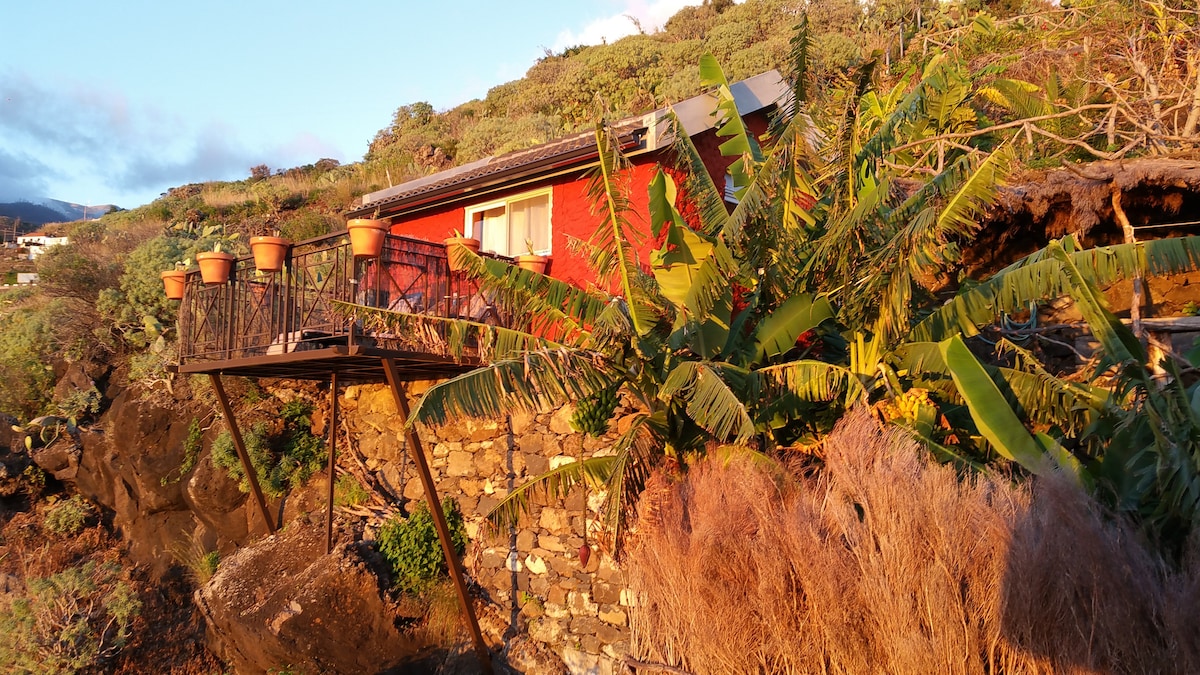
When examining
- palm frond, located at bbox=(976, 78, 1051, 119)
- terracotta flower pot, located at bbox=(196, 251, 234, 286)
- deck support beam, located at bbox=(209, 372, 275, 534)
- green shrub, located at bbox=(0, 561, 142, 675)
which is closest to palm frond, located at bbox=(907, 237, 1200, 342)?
palm frond, located at bbox=(976, 78, 1051, 119)

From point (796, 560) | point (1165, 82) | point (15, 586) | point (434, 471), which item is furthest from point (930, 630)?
point (15, 586)

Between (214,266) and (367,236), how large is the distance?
8.54 ft

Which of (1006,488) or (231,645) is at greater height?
(1006,488)

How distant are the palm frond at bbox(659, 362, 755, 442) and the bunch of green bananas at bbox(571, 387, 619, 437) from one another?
181 centimetres

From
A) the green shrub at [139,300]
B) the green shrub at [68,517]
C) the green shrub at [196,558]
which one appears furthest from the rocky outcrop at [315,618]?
the green shrub at [139,300]

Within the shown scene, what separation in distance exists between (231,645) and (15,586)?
3671mm

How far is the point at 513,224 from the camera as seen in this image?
11.8m

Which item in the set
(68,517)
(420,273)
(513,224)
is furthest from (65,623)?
(513,224)

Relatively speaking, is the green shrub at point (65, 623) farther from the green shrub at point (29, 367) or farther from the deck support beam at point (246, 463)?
the green shrub at point (29, 367)

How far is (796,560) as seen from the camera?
5.05 meters

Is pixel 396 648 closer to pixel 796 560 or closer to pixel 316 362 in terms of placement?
pixel 316 362

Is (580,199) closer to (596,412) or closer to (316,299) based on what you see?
(596,412)

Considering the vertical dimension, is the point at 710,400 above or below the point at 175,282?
below

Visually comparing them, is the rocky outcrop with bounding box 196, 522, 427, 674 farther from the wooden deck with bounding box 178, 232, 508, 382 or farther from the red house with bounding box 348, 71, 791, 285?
the red house with bounding box 348, 71, 791, 285
